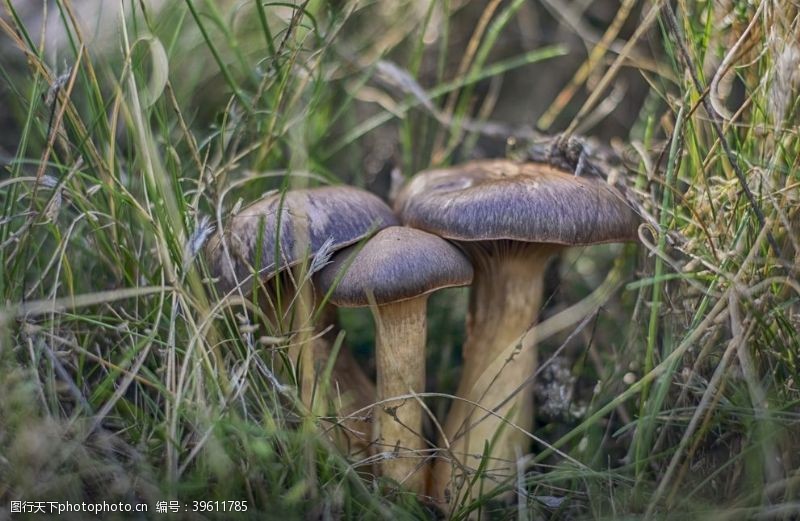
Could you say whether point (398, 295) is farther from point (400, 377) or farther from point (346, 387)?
point (346, 387)

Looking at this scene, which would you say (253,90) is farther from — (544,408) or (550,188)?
(544,408)

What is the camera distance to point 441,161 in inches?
94.6

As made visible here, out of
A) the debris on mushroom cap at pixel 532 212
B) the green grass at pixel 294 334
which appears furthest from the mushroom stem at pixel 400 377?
the debris on mushroom cap at pixel 532 212

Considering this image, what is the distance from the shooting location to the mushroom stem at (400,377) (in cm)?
176

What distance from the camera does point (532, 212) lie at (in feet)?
5.36

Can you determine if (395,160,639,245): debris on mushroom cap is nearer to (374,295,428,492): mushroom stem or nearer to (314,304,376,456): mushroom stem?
(374,295,428,492): mushroom stem

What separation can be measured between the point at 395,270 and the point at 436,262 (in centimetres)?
11

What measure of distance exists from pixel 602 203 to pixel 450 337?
885 mm

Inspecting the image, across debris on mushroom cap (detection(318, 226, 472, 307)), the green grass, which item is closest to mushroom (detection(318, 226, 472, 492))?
debris on mushroom cap (detection(318, 226, 472, 307))

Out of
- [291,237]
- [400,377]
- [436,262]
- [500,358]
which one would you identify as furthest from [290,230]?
[500,358]

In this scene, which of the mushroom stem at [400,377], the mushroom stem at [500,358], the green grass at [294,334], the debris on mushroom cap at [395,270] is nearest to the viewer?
the green grass at [294,334]

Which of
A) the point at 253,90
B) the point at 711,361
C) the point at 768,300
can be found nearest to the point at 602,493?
the point at 711,361

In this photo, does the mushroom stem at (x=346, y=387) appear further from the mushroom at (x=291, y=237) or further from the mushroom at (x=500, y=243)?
the mushroom at (x=500, y=243)

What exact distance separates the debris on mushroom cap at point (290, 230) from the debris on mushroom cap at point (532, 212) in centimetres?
17
